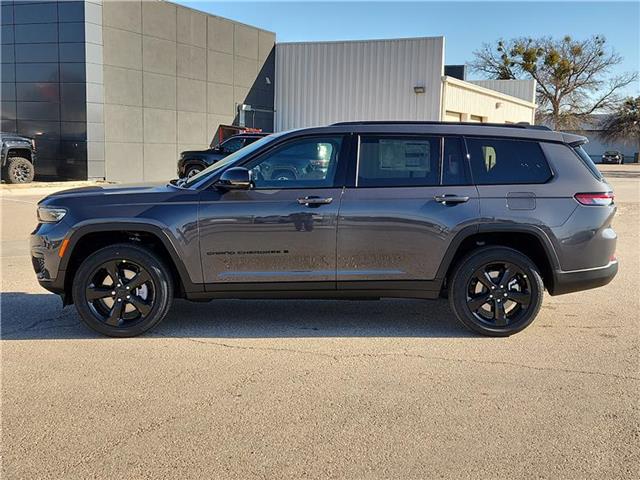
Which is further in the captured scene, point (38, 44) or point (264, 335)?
point (38, 44)

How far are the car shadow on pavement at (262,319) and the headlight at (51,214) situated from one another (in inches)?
39.5

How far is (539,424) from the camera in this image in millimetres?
3705

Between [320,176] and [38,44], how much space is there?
19.9 m

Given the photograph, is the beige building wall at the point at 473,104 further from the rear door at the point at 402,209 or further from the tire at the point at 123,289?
the tire at the point at 123,289

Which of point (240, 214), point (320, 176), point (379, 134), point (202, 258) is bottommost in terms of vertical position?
point (202, 258)

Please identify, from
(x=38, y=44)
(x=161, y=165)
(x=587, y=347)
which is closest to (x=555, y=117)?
(x=161, y=165)

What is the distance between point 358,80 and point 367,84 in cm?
46

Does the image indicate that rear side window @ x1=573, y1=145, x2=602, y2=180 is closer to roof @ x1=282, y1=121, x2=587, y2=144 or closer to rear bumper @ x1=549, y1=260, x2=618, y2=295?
roof @ x1=282, y1=121, x2=587, y2=144

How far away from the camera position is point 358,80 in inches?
1051

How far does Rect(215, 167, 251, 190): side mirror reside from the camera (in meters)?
4.96

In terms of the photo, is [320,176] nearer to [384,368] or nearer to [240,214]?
[240,214]

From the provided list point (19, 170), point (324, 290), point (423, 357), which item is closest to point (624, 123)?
point (19, 170)

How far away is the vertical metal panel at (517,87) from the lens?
4038 centimetres

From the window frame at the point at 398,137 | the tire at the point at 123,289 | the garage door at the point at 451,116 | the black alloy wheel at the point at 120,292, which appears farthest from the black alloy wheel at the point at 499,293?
the garage door at the point at 451,116
